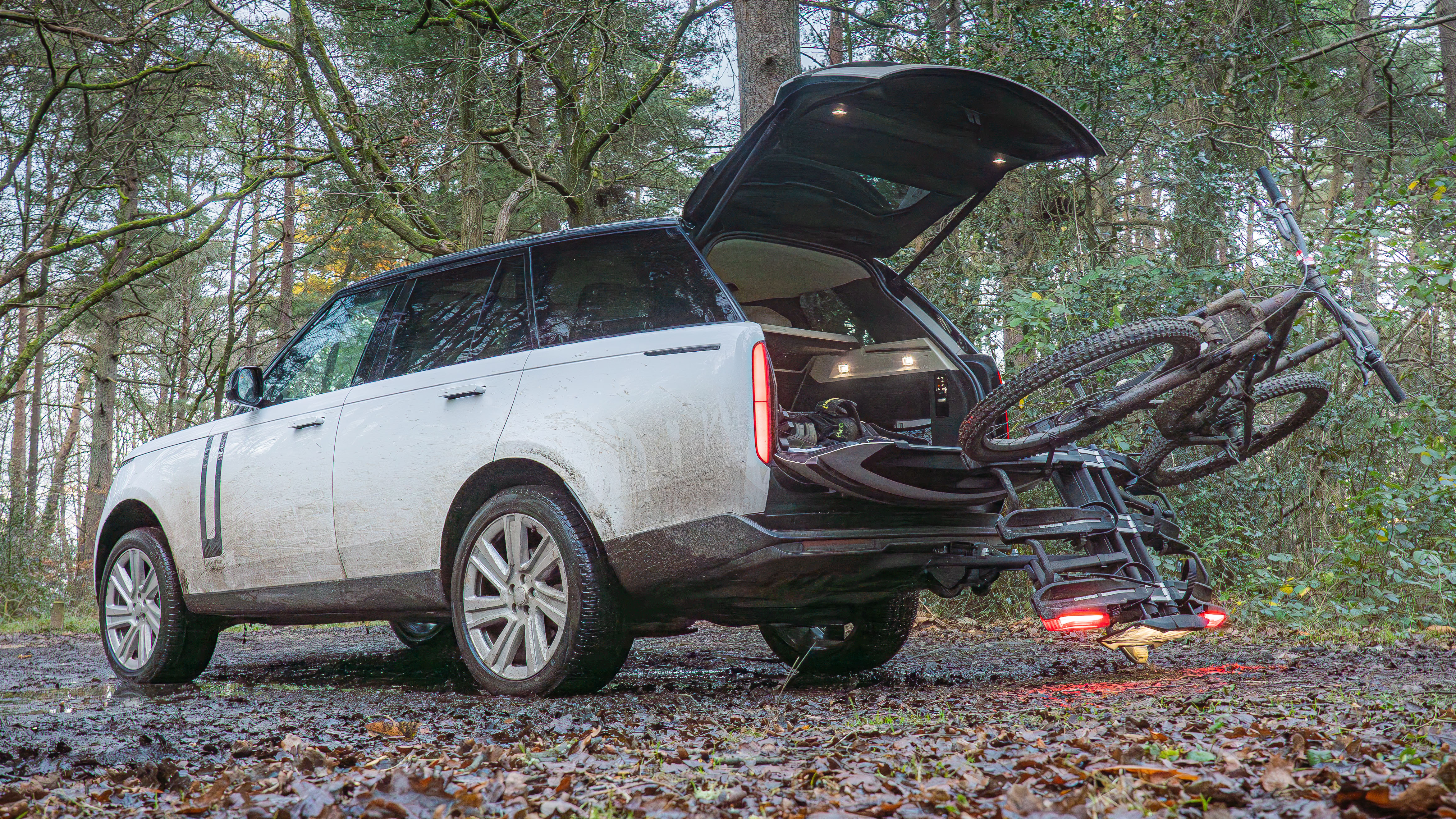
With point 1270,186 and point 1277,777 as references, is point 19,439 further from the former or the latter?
point 1277,777

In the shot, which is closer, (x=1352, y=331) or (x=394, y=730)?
(x=394, y=730)

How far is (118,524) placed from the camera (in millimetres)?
6082

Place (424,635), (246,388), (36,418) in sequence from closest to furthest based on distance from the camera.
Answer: (246,388), (424,635), (36,418)

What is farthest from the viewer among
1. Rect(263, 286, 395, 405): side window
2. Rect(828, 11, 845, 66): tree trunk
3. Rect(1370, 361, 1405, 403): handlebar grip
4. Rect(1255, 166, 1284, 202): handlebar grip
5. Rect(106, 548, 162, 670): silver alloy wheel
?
Rect(828, 11, 845, 66): tree trunk

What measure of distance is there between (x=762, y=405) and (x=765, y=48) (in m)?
5.07

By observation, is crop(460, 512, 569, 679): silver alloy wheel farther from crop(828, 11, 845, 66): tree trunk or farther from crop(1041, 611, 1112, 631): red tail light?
crop(828, 11, 845, 66): tree trunk

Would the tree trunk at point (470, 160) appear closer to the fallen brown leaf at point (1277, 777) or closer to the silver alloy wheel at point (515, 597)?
the silver alloy wheel at point (515, 597)

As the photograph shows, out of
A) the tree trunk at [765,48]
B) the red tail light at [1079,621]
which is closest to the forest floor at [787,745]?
the red tail light at [1079,621]

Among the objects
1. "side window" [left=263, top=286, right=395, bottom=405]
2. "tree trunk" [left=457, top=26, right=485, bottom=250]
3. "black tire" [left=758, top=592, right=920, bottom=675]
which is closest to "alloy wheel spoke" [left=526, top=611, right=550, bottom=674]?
"black tire" [left=758, top=592, right=920, bottom=675]

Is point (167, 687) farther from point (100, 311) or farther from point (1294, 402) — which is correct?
point (100, 311)

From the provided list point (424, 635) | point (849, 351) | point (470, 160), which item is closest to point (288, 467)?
point (424, 635)

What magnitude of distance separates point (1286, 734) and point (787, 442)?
183 cm

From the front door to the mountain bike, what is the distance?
3.03m

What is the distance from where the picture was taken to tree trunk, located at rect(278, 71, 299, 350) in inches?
498
